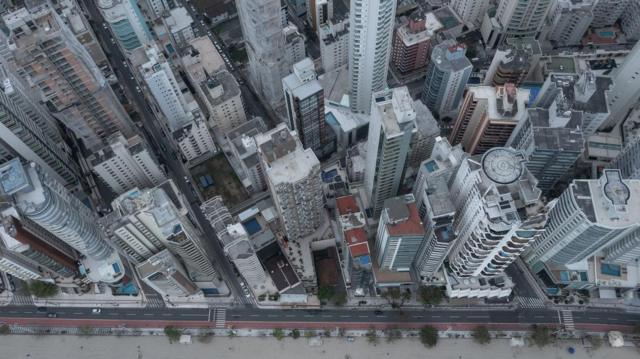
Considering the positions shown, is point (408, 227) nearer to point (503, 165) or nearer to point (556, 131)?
point (503, 165)

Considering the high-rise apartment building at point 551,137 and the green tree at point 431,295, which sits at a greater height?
the high-rise apartment building at point 551,137

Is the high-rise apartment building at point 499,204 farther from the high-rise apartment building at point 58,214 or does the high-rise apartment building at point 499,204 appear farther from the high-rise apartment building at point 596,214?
the high-rise apartment building at point 58,214

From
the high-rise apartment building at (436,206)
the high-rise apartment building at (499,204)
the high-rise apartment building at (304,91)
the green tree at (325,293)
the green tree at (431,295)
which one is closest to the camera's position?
the high-rise apartment building at (499,204)

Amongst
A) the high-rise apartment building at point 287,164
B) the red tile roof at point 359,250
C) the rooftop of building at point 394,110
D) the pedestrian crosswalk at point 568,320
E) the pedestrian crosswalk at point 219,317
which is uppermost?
the rooftop of building at point 394,110

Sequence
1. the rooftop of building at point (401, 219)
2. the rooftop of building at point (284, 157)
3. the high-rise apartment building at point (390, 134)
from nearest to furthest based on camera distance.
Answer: the high-rise apartment building at point (390, 134) < the rooftop of building at point (401, 219) < the rooftop of building at point (284, 157)

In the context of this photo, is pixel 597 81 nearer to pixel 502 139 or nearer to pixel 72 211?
pixel 502 139

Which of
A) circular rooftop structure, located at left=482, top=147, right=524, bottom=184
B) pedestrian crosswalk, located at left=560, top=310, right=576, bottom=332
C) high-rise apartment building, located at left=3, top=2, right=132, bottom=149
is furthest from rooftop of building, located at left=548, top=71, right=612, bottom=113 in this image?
high-rise apartment building, located at left=3, top=2, right=132, bottom=149

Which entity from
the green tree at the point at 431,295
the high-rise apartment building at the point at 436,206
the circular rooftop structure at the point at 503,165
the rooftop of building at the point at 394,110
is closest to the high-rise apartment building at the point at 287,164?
the rooftop of building at the point at 394,110
